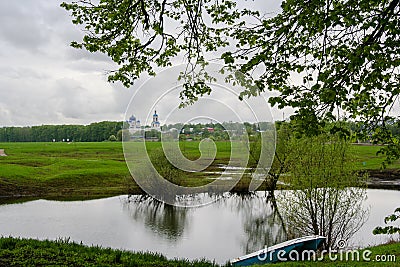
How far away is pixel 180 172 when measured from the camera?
30.6 meters

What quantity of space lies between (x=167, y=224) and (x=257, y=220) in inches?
208

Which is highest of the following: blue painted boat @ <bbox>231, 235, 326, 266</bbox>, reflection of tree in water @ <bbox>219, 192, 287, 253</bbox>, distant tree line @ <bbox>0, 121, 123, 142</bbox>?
distant tree line @ <bbox>0, 121, 123, 142</bbox>

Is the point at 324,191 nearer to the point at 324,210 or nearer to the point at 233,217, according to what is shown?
the point at 324,210

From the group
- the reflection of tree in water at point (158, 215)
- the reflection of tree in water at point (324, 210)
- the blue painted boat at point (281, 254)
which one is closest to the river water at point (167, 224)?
the reflection of tree in water at point (158, 215)

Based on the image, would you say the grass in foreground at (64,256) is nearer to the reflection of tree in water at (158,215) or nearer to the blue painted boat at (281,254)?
the blue painted boat at (281,254)

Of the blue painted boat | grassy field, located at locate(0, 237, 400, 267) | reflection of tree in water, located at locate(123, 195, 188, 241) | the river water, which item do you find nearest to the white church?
grassy field, located at locate(0, 237, 400, 267)

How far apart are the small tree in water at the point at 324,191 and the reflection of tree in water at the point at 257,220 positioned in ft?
6.18

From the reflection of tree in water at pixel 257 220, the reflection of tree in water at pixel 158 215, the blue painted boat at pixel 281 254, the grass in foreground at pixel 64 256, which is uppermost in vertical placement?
the grass in foreground at pixel 64 256

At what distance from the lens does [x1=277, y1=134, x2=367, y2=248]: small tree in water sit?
54.3 feet

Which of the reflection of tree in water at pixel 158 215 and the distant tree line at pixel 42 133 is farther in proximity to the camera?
the distant tree line at pixel 42 133

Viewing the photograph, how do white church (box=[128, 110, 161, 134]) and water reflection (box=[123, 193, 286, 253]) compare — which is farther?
water reflection (box=[123, 193, 286, 253])

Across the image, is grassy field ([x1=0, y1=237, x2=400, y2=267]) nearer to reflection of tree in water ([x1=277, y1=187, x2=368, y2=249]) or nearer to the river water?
the river water

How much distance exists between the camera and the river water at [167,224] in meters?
17.2

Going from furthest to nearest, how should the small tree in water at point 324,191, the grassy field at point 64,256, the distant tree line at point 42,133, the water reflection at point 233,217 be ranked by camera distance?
1. the distant tree line at point 42,133
2. the water reflection at point 233,217
3. the small tree in water at point 324,191
4. the grassy field at point 64,256
